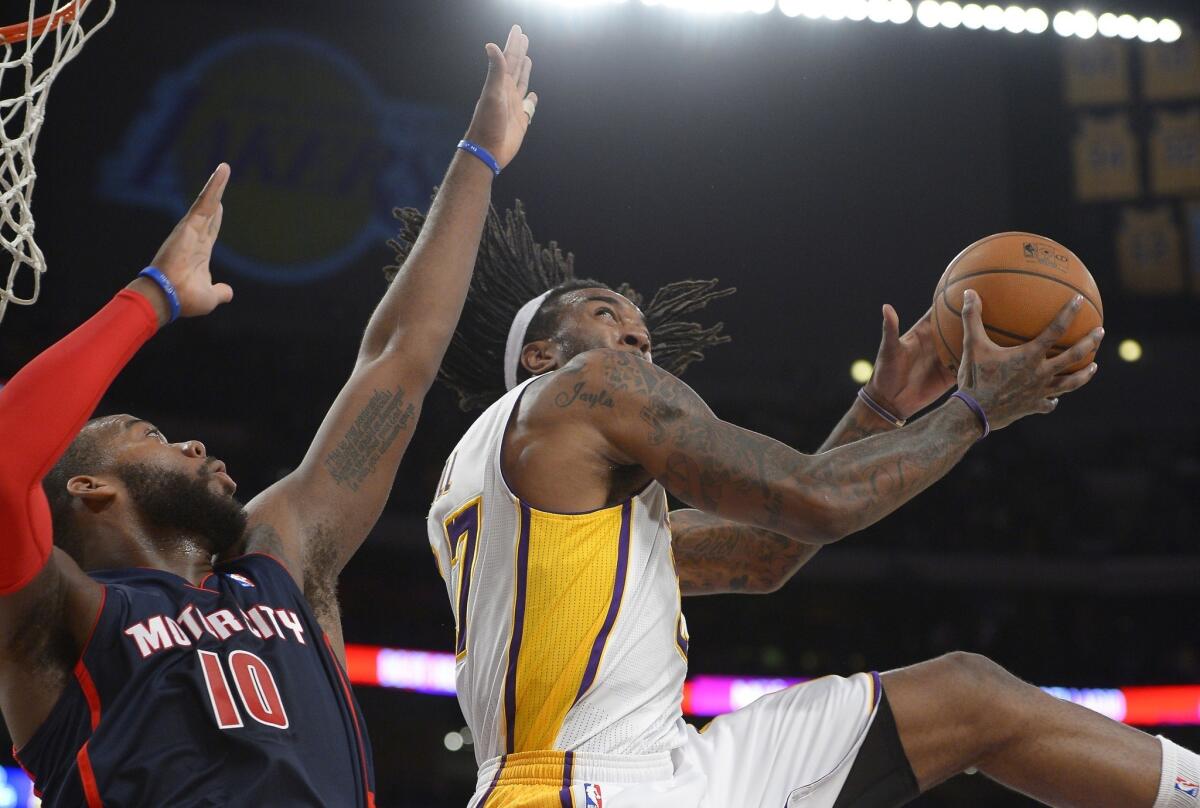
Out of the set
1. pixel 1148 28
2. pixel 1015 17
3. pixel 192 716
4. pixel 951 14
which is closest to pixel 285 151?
pixel 951 14

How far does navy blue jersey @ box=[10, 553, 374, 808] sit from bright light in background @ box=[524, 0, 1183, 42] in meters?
6.78

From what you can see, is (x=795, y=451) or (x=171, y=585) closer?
(x=171, y=585)

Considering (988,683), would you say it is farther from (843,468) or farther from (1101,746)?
(843,468)

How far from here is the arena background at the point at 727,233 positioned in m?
10.5

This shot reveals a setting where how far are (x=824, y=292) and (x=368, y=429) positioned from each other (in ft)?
33.5

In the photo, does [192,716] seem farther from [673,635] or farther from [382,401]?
[673,635]

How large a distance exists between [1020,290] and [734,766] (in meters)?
1.14

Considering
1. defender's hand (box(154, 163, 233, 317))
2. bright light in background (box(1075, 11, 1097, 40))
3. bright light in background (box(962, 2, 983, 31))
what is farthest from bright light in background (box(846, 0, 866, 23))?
defender's hand (box(154, 163, 233, 317))

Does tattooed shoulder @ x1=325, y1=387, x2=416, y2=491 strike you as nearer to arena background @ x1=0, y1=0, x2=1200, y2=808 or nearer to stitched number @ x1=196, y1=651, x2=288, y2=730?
stitched number @ x1=196, y1=651, x2=288, y2=730

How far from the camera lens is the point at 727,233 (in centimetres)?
1184

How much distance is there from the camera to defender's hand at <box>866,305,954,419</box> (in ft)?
10.5

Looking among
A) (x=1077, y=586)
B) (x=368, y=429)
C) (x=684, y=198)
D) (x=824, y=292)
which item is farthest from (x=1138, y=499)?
(x=368, y=429)

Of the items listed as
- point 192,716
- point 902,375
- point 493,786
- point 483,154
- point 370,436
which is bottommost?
point 493,786

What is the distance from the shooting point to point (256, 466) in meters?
11.1
